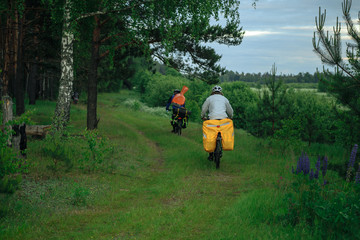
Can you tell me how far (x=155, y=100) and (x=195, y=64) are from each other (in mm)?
31261

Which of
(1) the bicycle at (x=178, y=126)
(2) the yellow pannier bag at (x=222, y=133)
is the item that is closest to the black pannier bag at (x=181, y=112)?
(1) the bicycle at (x=178, y=126)

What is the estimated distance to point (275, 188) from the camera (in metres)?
7.21

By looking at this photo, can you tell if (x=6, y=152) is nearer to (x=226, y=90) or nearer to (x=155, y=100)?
(x=226, y=90)

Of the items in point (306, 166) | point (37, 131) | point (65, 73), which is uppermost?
point (65, 73)

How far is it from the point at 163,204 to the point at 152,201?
0.34 m

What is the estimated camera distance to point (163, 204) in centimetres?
652

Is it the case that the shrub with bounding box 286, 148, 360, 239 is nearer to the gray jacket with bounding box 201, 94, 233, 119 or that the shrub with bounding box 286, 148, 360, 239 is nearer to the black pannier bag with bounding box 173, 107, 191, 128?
the gray jacket with bounding box 201, 94, 233, 119

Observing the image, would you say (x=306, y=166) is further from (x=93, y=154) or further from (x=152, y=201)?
(x=93, y=154)

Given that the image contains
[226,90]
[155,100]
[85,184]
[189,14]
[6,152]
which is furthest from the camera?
[155,100]

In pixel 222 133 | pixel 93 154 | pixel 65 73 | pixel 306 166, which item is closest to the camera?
pixel 306 166

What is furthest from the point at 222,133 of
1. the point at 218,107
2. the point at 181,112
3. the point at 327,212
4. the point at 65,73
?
the point at 181,112

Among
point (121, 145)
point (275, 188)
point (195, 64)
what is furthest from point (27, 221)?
point (195, 64)

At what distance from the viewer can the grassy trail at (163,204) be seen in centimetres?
498

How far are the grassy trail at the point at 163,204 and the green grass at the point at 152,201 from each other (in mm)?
13
